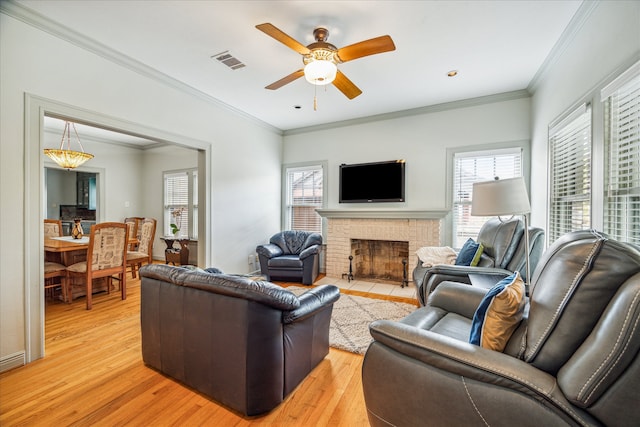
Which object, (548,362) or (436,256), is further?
(436,256)

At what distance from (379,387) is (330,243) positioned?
3817 mm

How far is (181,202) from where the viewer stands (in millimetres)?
6461

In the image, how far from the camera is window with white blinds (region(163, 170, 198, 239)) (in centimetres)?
614

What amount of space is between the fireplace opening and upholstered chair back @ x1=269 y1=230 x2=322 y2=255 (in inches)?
29.8

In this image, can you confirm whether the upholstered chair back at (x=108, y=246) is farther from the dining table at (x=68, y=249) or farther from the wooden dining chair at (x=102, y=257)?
the dining table at (x=68, y=249)

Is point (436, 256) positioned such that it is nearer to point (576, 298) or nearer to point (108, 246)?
point (576, 298)

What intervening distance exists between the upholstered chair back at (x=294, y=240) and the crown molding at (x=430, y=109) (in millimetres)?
2049

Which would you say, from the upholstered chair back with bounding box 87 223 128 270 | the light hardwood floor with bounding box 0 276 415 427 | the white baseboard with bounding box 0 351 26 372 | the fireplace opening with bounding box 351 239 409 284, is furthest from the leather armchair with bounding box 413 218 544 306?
the upholstered chair back with bounding box 87 223 128 270

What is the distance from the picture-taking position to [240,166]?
15.3ft

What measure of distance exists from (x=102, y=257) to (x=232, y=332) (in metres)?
2.99

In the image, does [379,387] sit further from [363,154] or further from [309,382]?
[363,154]

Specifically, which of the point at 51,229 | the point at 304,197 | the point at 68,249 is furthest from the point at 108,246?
the point at 304,197

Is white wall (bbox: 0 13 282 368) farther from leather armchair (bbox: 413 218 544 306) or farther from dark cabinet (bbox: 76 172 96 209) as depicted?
dark cabinet (bbox: 76 172 96 209)

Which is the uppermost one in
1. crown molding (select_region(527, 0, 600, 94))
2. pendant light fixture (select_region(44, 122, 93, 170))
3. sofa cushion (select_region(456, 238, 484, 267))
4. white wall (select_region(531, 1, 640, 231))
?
crown molding (select_region(527, 0, 600, 94))
